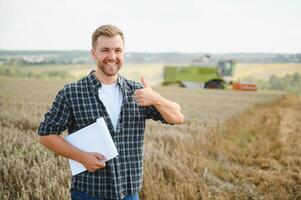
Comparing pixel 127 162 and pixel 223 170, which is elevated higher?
pixel 127 162

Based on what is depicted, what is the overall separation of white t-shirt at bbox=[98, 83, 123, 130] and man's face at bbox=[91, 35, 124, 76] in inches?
4.0

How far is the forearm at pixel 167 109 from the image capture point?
9.02ft

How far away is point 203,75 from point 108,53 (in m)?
38.1

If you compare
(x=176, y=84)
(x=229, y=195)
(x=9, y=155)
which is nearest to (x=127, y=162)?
(x=229, y=195)


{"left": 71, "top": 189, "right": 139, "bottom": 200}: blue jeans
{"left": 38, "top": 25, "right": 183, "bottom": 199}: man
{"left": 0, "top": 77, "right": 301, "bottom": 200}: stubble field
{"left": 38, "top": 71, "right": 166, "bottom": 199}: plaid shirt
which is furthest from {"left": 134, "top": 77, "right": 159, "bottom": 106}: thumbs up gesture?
{"left": 0, "top": 77, "right": 301, "bottom": 200}: stubble field

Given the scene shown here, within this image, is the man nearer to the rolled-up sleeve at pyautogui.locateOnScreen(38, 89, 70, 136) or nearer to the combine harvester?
the rolled-up sleeve at pyautogui.locateOnScreen(38, 89, 70, 136)

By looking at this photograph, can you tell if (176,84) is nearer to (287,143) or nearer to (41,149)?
(287,143)

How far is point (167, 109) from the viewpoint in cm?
281

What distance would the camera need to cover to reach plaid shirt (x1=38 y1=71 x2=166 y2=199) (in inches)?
109

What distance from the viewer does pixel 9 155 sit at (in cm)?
588

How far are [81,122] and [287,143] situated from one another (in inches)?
314

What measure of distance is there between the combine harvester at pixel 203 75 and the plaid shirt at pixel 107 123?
37.9 metres

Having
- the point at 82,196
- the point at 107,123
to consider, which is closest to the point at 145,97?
the point at 107,123

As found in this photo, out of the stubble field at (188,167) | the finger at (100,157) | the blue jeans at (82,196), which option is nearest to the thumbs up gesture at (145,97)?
the finger at (100,157)
